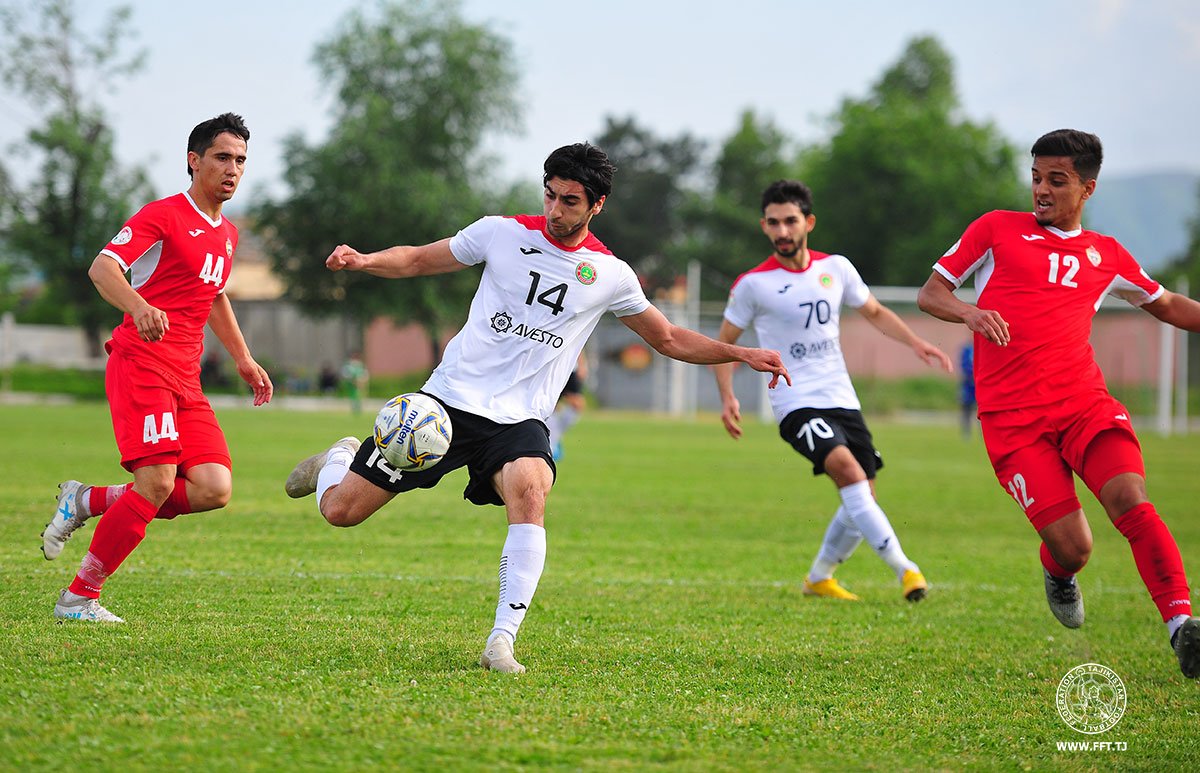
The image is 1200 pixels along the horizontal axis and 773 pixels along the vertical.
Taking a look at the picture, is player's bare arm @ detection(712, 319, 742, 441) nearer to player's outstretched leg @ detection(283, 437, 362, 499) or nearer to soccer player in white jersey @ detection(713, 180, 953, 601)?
soccer player in white jersey @ detection(713, 180, 953, 601)

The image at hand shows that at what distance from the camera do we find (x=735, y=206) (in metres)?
80.9

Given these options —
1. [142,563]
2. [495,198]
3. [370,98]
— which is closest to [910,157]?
[495,198]

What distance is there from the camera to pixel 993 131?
71.6 meters

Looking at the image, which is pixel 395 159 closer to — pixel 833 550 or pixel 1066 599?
pixel 833 550

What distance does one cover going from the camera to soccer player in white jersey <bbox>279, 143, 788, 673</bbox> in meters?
5.39

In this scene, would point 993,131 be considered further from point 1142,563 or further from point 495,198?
point 1142,563

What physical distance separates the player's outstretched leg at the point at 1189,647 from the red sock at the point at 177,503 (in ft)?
14.8

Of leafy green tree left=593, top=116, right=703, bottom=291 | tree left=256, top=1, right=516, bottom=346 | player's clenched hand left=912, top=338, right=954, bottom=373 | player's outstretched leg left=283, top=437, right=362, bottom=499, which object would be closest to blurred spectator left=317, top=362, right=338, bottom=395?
tree left=256, top=1, right=516, bottom=346

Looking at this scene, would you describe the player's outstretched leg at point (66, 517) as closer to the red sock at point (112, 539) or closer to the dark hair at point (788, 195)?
the red sock at point (112, 539)

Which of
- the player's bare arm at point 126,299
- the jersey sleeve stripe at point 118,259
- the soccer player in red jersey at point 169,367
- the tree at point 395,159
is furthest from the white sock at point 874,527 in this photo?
the tree at point 395,159

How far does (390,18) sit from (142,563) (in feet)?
167

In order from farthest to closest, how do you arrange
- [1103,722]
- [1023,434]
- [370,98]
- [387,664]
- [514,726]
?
[370,98]
[1023,434]
[387,664]
[1103,722]
[514,726]

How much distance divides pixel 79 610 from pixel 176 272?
1.66 m

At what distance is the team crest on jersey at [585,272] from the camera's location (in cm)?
560
